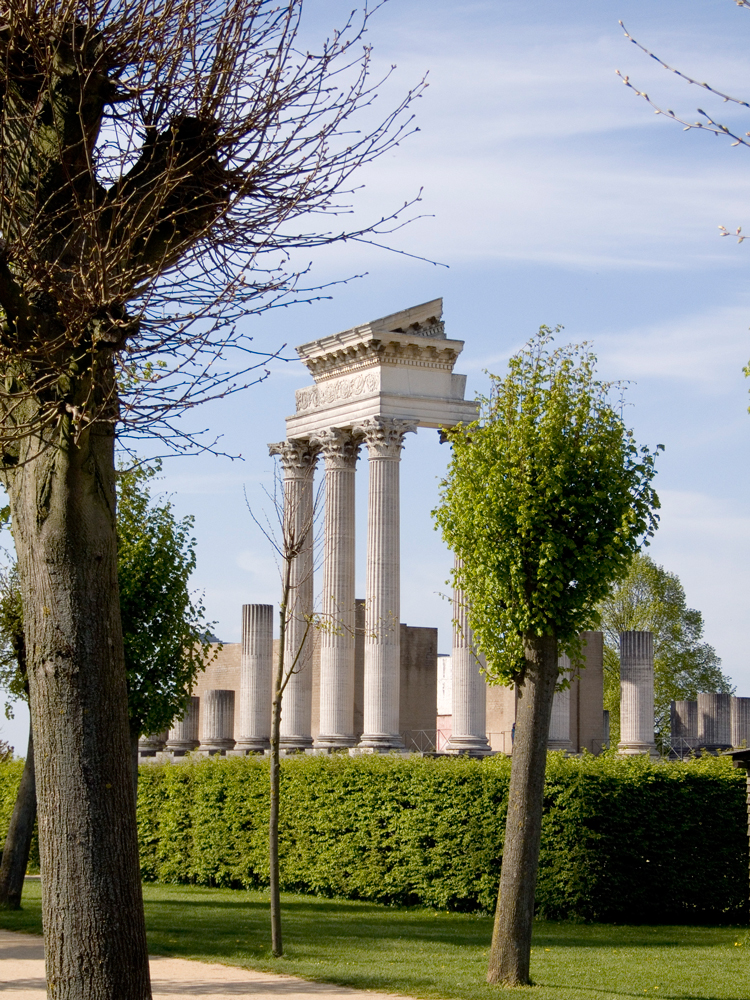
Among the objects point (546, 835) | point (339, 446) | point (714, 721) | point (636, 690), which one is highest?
point (339, 446)

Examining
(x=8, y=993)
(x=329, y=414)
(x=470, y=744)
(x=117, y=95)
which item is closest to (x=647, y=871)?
(x=8, y=993)

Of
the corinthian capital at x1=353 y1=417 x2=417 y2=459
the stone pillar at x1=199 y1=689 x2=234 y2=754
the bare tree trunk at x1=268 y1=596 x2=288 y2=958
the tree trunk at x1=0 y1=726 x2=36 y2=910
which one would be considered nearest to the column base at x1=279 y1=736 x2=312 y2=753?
the stone pillar at x1=199 y1=689 x2=234 y2=754

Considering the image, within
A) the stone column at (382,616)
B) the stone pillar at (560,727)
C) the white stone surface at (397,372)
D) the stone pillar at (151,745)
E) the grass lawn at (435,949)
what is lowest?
the grass lawn at (435,949)

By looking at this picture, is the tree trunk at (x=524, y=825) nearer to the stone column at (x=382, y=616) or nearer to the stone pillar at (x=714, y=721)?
the stone column at (x=382, y=616)

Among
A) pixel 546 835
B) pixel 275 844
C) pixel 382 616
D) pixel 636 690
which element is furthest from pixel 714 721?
pixel 275 844

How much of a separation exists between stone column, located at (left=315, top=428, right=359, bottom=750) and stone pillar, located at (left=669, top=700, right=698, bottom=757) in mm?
14924

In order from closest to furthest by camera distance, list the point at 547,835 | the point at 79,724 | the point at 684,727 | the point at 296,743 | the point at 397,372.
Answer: the point at 79,724 < the point at 547,835 < the point at 397,372 < the point at 296,743 < the point at 684,727

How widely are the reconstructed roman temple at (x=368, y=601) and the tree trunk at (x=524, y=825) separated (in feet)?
62.2

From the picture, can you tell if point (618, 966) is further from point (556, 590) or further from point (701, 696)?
point (701, 696)

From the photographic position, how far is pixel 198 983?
50.4ft

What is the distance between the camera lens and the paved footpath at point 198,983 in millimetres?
14430

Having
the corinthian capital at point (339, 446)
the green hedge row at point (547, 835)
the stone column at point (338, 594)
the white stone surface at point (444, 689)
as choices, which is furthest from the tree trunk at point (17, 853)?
the white stone surface at point (444, 689)

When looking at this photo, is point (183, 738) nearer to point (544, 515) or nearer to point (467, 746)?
point (467, 746)

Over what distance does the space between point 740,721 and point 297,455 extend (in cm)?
Answer: 1700
